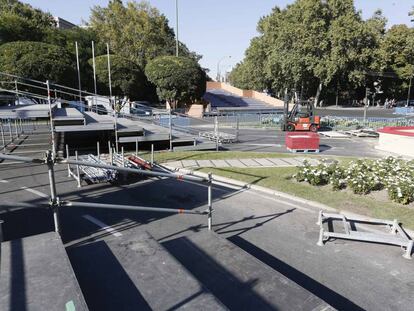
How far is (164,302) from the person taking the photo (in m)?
3.45

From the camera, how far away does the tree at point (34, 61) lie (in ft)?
100

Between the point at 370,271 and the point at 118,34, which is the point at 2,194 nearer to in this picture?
the point at 370,271

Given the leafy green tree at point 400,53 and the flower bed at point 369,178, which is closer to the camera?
the flower bed at point 369,178

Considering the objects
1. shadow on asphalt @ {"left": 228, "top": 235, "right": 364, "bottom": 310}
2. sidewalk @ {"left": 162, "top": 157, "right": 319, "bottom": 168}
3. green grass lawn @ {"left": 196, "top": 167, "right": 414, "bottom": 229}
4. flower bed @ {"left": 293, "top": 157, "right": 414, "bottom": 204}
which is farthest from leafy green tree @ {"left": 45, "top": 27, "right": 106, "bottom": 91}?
shadow on asphalt @ {"left": 228, "top": 235, "right": 364, "bottom": 310}

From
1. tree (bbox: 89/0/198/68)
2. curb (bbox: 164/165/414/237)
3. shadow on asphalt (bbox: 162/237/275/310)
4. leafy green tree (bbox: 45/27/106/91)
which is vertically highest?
tree (bbox: 89/0/198/68)

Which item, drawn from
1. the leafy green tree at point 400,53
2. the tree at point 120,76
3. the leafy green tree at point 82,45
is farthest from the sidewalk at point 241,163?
the leafy green tree at point 400,53

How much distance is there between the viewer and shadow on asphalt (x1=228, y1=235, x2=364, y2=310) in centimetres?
453

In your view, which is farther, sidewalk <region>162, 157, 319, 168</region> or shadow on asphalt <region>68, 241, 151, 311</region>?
sidewalk <region>162, 157, 319, 168</region>

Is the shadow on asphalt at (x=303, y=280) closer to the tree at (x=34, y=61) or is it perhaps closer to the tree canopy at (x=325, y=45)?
the tree at (x=34, y=61)

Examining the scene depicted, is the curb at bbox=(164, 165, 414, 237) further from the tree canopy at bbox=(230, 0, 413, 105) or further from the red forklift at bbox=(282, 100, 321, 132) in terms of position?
the tree canopy at bbox=(230, 0, 413, 105)

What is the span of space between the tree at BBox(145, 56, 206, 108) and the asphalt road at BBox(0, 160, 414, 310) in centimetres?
2873

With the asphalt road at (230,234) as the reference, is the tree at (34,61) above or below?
above

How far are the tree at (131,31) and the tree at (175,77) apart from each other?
14137mm

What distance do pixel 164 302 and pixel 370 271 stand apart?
375 cm
